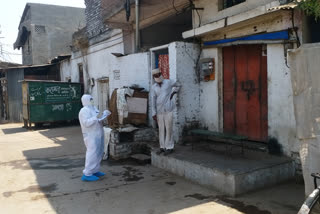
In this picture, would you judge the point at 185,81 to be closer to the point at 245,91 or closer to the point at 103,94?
the point at 245,91

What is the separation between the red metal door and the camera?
5.95 meters

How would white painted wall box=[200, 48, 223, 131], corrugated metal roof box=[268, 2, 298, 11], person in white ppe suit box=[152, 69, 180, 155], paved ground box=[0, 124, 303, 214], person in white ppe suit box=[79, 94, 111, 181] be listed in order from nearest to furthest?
1. paved ground box=[0, 124, 303, 214]
2. corrugated metal roof box=[268, 2, 298, 11]
3. person in white ppe suit box=[79, 94, 111, 181]
4. person in white ppe suit box=[152, 69, 180, 155]
5. white painted wall box=[200, 48, 223, 131]

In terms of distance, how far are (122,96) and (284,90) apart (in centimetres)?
384

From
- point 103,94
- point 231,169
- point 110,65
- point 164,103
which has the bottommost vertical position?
point 231,169

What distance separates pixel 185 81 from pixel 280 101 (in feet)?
7.49

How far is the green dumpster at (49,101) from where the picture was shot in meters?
12.8

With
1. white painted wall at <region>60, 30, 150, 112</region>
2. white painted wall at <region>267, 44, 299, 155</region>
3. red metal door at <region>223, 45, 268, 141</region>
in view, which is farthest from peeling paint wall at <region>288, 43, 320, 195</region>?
white painted wall at <region>60, 30, 150, 112</region>

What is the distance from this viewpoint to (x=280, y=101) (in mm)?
5355

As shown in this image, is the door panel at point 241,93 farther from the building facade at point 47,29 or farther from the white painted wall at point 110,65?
the building facade at point 47,29

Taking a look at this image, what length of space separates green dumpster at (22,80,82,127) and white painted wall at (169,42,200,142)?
7.97 m

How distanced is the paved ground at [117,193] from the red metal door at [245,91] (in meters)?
1.55

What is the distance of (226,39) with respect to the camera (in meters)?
6.37

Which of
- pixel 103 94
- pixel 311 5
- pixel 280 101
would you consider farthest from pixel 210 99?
pixel 103 94

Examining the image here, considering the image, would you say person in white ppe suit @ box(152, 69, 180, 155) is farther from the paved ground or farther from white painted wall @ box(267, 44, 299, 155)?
white painted wall @ box(267, 44, 299, 155)
